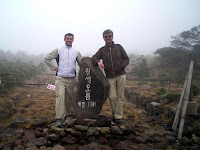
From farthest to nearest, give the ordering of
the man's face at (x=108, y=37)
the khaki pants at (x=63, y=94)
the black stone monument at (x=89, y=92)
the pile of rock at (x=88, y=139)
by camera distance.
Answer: the black stone monument at (x=89, y=92), the man's face at (x=108, y=37), the khaki pants at (x=63, y=94), the pile of rock at (x=88, y=139)

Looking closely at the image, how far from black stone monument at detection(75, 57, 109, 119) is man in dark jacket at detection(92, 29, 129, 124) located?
0.23 metres

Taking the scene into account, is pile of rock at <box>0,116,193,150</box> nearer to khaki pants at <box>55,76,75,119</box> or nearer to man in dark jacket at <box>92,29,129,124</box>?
khaki pants at <box>55,76,75,119</box>

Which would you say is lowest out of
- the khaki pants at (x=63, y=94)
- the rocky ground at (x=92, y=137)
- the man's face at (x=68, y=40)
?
the rocky ground at (x=92, y=137)

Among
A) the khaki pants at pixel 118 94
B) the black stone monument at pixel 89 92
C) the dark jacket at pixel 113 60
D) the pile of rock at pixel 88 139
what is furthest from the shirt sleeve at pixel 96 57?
the pile of rock at pixel 88 139

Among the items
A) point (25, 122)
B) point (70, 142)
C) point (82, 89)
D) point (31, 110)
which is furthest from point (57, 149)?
point (31, 110)

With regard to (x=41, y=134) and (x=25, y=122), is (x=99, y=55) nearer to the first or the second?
(x=41, y=134)

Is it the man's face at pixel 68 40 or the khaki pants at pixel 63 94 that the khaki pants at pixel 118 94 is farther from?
the man's face at pixel 68 40

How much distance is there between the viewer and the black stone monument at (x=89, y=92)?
452cm

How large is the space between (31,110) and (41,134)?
2775 millimetres

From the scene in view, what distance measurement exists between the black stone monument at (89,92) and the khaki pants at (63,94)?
255mm

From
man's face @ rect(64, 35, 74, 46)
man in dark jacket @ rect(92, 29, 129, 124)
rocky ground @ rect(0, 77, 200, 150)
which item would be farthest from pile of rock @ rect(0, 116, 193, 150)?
man's face @ rect(64, 35, 74, 46)

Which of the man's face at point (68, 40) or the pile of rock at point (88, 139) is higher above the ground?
the man's face at point (68, 40)

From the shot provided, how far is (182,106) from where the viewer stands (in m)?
4.70

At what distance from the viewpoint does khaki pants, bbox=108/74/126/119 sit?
14.5 ft
